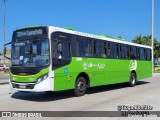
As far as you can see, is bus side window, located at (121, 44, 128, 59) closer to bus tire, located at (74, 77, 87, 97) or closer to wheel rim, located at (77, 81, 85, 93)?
bus tire, located at (74, 77, 87, 97)

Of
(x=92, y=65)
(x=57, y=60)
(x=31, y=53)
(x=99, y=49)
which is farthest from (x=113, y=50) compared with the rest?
(x=31, y=53)

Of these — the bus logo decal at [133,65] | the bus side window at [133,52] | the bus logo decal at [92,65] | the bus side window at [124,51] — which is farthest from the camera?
the bus side window at [133,52]

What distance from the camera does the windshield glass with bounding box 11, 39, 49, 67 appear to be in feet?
41.0

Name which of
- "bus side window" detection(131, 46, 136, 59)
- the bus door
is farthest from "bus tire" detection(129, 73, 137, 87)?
the bus door

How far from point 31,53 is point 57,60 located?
108 centimetres

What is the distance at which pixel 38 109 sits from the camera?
1060cm

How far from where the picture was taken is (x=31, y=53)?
12.7 metres

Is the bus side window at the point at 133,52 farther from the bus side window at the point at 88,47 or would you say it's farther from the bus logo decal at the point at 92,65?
the bus side window at the point at 88,47

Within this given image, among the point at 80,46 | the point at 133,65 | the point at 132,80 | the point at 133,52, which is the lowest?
the point at 132,80

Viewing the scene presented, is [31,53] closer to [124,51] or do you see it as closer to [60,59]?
[60,59]

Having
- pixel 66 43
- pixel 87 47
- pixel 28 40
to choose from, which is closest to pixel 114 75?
pixel 87 47

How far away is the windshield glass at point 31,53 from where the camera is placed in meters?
12.5

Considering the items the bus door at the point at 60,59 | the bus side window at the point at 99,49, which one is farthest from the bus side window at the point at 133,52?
the bus door at the point at 60,59

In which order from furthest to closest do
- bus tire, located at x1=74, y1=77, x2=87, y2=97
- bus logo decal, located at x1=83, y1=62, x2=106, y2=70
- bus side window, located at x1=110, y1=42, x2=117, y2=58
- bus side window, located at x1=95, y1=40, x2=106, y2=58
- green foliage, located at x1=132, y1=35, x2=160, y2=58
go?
green foliage, located at x1=132, y1=35, x2=160, y2=58 → bus side window, located at x1=110, y1=42, x2=117, y2=58 → bus side window, located at x1=95, y1=40, x2=106, y2=58 → bus logo decal, located at x1=83, y1=62, x2=106, y2=70 → bus tire, located at x1=74, y1=77, x2=87, y2=97
